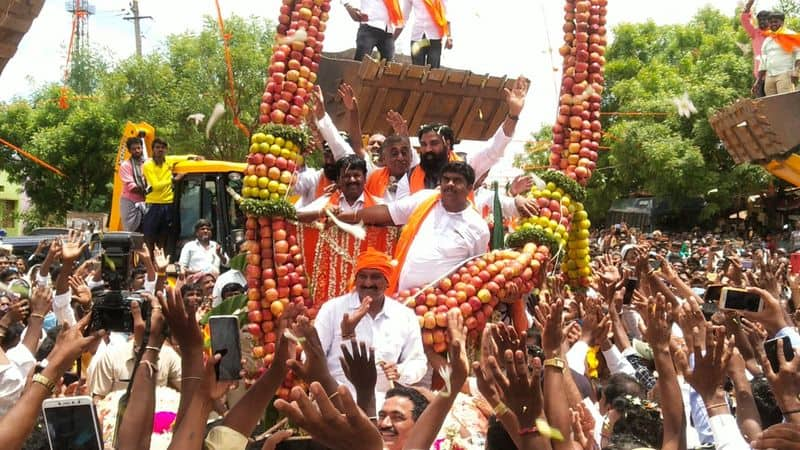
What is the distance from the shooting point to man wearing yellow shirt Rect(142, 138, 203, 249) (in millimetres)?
10641

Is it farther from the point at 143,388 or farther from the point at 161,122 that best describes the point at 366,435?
the point at 161,122

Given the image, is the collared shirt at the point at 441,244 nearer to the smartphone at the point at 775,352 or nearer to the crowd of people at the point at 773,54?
the smartphone at the point at 775,352

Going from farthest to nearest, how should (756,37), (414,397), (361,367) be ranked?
1. (756,37)
2. (414,397)
3. (361,367)

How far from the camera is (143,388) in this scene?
9.84ft

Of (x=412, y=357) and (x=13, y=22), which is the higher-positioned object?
(x=13, y=22)

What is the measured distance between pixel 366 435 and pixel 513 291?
10.4 ft

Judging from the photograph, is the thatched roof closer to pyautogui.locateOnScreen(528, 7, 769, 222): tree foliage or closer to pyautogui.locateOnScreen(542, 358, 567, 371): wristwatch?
pyautogui.locateOnScreen(542, 358, 567, 371): wristwatch

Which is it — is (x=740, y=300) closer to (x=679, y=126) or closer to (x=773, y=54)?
(x=773, y=54)

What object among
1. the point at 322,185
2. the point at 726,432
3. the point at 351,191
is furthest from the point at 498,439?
the point at 322,185

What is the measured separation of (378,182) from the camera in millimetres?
6281

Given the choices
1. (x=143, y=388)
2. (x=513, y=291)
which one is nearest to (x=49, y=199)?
(x=513, y=291)

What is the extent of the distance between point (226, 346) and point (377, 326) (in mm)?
1916

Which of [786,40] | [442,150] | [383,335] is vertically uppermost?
[786,40]

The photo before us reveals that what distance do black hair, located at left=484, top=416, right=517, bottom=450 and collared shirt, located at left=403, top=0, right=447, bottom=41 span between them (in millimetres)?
4697
